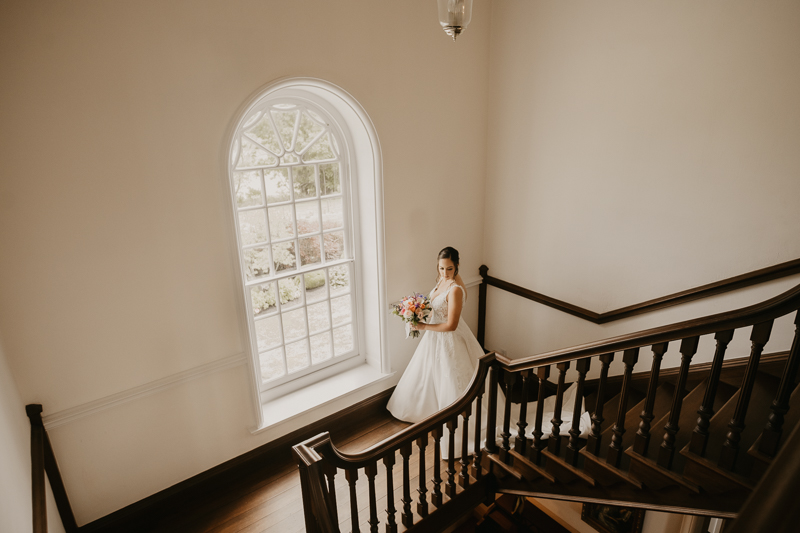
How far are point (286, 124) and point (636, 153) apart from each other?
2666 millimetres

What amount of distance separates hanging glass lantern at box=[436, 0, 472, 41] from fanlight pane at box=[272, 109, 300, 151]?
1.92 m

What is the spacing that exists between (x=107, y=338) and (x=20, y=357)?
0.42 m

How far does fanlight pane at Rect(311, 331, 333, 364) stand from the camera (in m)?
4.30

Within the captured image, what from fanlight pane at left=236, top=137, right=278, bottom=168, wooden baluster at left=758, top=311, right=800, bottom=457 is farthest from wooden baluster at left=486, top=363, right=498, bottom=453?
fanlight pane at left=236, top=137, right=278, bottom=168

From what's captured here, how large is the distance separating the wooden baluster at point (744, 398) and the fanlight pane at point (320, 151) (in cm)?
313

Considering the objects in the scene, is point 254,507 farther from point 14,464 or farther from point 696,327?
point 696,327

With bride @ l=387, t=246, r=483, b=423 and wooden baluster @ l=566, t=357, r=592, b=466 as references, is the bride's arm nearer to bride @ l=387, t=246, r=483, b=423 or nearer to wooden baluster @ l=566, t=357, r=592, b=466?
bride @ l=387, t=246, r=483, b=423

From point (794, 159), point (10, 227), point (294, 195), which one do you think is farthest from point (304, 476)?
point (794, 159)

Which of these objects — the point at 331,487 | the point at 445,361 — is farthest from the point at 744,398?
the point at 445,361

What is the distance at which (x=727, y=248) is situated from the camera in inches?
129

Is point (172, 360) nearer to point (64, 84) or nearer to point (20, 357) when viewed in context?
point (20, 357)

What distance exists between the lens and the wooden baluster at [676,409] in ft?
7.34

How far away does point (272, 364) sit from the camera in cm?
408

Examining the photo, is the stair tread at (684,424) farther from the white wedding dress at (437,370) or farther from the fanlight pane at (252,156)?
the fanlight pane at (252,156)
